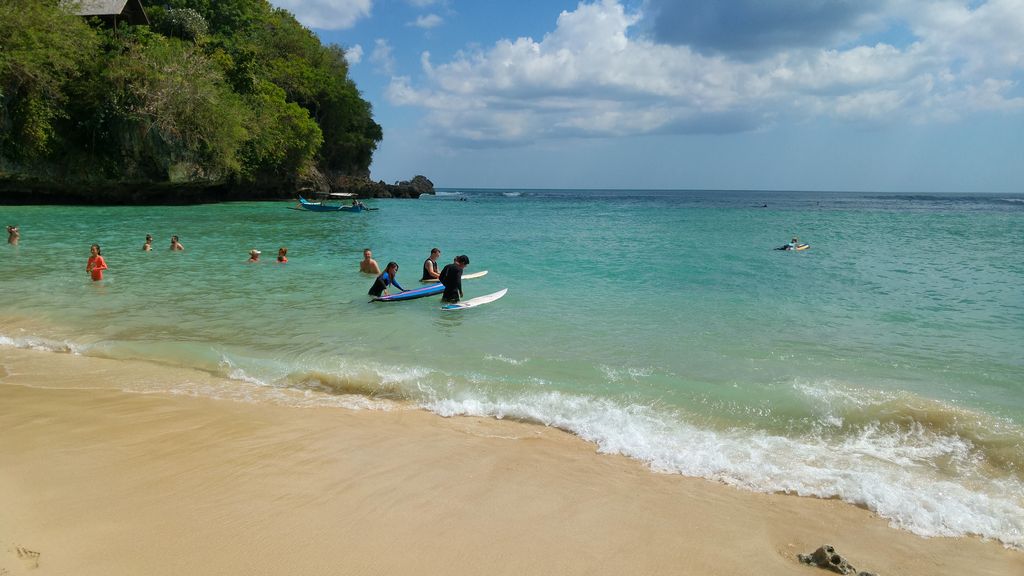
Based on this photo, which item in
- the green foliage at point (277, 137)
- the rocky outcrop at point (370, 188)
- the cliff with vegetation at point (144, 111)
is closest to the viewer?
the cliff with vegetation at point (144, 111)

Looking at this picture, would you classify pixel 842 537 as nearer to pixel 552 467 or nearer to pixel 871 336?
pixel 552 467

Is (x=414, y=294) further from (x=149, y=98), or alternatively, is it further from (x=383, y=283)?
(x=149, y=98)

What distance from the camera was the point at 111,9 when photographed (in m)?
38.9

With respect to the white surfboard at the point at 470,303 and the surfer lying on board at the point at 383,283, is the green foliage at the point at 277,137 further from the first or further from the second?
the white surfboard at the point at 470,303

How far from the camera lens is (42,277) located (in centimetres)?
1349

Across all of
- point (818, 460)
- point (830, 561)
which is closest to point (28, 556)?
point (830, 561)

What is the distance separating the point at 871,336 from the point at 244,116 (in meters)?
43.1

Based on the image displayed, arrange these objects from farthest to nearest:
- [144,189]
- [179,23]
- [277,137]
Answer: [277,137]
[179,23]
[144,189]

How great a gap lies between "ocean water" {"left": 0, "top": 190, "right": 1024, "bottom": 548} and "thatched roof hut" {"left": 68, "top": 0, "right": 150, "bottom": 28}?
27.5 metres

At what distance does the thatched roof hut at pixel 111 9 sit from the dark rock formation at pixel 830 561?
4678 centimetres

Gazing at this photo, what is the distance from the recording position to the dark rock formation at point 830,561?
3586mm

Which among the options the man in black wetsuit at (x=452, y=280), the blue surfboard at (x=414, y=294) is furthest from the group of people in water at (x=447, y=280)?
the blue surfboard at (x=414, y=294)

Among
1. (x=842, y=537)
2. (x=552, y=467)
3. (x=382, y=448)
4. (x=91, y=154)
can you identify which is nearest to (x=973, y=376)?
(x=842, y=537)

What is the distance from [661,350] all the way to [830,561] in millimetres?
5186
